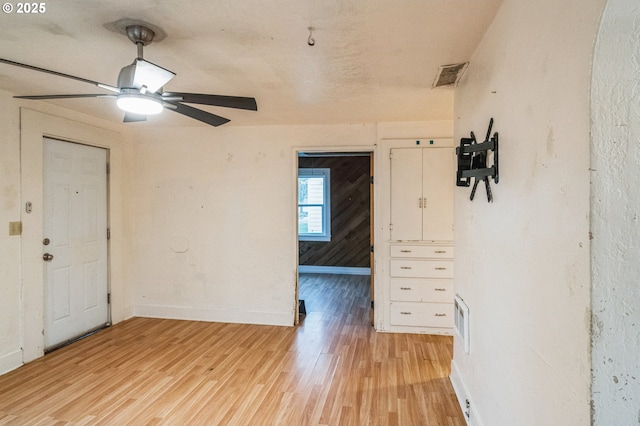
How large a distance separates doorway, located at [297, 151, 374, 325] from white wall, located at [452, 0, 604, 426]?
4739 millimetres

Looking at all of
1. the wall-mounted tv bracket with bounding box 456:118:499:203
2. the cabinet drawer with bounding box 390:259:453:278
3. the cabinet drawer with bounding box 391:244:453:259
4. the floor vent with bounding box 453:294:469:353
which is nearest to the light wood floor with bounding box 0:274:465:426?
the floor vent with bounding box 453:294:469:353

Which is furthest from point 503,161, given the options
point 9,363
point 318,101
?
point 9,363

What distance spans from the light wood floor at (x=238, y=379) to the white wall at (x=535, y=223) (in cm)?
76

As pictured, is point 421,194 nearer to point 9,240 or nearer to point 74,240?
point 74,240

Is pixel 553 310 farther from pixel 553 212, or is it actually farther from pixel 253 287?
pixel 253 287

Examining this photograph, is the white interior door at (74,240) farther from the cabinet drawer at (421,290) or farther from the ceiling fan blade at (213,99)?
the cabinet drawer at (421,290)

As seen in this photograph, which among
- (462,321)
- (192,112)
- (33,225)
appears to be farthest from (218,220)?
(462,321)

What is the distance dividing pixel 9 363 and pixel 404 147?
13.7ft

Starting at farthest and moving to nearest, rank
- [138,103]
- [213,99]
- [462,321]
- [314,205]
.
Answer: [314,205], [462,321], [213,99], [138,103]

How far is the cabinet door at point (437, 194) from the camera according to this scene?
3.60m

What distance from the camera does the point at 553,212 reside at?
3.48ft

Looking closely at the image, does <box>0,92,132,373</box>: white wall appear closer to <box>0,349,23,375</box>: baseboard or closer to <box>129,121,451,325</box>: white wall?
<box>0,349,23,375</box>: baseboard

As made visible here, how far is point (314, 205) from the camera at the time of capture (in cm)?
698

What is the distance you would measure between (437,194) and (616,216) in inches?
113
